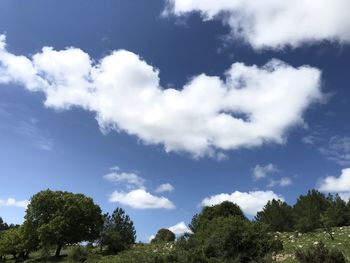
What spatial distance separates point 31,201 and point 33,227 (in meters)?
4.42

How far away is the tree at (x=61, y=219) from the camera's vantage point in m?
68.9

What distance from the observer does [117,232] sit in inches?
2734

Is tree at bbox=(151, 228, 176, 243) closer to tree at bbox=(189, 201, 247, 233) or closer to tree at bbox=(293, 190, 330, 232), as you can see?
tree at bbox=(189, 201, 247, 233)

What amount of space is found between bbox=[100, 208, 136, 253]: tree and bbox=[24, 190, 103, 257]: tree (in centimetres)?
211

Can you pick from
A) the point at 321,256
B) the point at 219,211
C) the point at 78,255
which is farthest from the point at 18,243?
the point at 321,256

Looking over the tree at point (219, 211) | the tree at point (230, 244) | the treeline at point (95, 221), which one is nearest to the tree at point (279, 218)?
the treeline at point (95, 221)

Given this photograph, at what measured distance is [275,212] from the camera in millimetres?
77688

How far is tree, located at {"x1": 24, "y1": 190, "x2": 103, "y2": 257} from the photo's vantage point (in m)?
68.9

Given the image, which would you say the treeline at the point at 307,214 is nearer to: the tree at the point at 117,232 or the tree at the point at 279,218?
the tree at the point at 279,218

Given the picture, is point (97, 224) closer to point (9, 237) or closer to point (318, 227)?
point (9, 237)

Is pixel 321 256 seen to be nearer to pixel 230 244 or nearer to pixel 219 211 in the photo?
pixel 230 244

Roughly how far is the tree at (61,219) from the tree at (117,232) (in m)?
2.11

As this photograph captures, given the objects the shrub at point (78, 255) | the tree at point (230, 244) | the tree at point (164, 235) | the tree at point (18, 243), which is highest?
the tree at point (164, 235)

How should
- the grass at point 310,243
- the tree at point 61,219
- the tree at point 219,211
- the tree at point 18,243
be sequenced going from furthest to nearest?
the tree at point 18,243 → the tree at point 61,219 → the tree at point 219,211 → the grass at point 310,243
